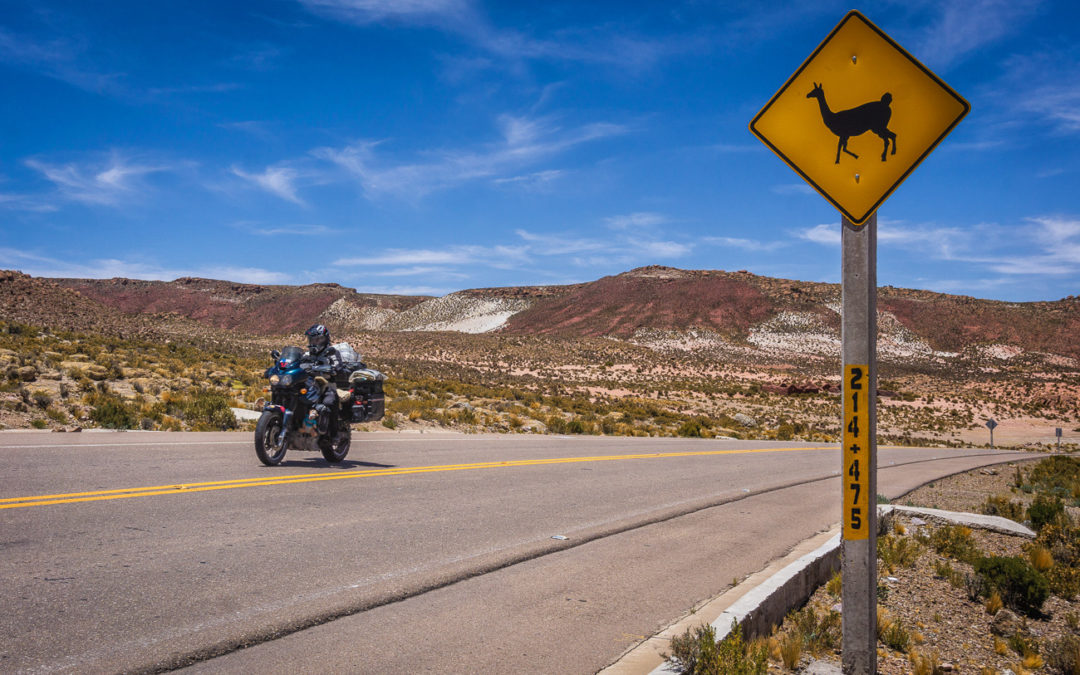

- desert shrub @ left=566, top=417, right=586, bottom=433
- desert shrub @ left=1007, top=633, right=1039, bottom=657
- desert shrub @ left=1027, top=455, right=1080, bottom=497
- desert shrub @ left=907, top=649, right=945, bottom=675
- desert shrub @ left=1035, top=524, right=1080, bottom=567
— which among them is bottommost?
desert shrub @ left=1027, top=455, right=1080, bottom=497

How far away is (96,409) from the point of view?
52.7ft

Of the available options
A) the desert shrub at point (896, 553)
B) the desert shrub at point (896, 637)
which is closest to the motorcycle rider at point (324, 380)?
the desert shrub at point (896, 553)

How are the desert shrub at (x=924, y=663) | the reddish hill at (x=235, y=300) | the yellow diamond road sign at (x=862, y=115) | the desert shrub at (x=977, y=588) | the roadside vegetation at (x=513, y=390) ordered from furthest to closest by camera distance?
the reddish hill at (x=235, y=300), the roadside vegetation at (x=513, y=390), the desert shrub at (x=977, y=588), the desert shrub at (x=924, y=663), the yellow diamond road sign at (x=862, y=115)

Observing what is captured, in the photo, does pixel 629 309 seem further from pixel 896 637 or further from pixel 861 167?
pixel 861 167

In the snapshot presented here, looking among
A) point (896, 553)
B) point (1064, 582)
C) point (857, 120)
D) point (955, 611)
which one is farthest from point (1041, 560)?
point (857, 120)

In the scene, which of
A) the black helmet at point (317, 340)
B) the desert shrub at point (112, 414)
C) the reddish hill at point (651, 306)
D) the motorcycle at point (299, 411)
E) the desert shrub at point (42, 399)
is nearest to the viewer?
the motorcycle at point (299, 411)

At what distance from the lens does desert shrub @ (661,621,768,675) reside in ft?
12.8

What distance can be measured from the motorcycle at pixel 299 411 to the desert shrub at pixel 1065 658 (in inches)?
346

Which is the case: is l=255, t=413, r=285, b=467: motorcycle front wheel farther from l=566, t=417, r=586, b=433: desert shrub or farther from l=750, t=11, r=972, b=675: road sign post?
l=566, t=417, r=586, b=433: desert shrub

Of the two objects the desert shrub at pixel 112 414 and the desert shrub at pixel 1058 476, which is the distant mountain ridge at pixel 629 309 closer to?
the desert shrub at pixel 112 414

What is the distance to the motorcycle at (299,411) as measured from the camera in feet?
34.0

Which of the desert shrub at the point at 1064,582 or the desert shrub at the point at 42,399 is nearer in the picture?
the desert shrub at the point at 1064,582

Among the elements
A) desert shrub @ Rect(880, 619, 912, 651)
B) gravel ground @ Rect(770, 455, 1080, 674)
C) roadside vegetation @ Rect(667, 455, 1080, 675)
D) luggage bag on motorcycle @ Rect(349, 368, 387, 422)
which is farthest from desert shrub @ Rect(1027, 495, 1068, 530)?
luggage bag on motorcycle @ Rect(349, 368, 387, 422)

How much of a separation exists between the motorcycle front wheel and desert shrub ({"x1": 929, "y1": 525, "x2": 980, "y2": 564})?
28.4ft
